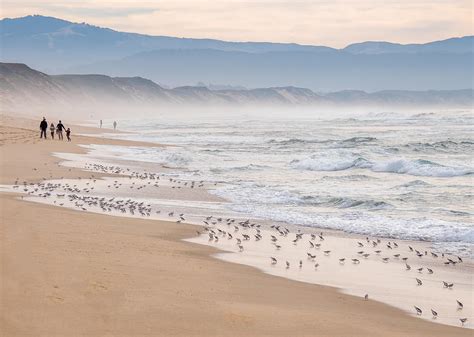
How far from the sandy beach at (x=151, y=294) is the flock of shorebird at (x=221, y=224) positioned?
83cm

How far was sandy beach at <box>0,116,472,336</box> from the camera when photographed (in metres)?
8.05

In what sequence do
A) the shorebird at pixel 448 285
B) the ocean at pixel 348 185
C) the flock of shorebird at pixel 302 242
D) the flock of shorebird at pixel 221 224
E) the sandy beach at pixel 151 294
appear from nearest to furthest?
the sandy beach at pixel 151 294 < the shorebird at pixel 448 285 < the flock of shorebird at pixel 302 242 < the flock of shorebird at pixel 221 224 < the ocean at pixel 348 185

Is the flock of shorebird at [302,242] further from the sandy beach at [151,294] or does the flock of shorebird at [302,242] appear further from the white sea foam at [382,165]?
the white sea foam at [382,165]

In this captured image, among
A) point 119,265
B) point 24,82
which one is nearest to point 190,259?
point 119,265

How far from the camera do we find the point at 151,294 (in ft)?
30.5

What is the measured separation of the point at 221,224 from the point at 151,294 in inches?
295

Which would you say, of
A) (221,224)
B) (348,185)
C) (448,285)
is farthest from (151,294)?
(348,185)

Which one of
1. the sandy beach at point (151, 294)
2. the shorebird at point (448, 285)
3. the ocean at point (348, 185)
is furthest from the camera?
the ocean at point (348, 185)

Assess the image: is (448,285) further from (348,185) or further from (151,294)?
(348,185)

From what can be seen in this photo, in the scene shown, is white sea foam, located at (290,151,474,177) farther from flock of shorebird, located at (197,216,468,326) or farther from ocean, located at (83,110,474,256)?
flock of shorebird, located at (197,216,468,326)

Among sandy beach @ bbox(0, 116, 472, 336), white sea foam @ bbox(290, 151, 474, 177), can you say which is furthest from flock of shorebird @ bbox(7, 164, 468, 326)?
white sea foam @ bbox(290, 151, 474, 177)

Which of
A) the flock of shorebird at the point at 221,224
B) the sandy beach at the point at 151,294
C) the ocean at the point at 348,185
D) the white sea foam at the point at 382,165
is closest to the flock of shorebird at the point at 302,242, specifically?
the flock of shorebird at the point at 221,224

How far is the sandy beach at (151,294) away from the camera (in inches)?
317

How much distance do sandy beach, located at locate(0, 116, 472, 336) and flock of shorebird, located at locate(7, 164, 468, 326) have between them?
32.6 inches
